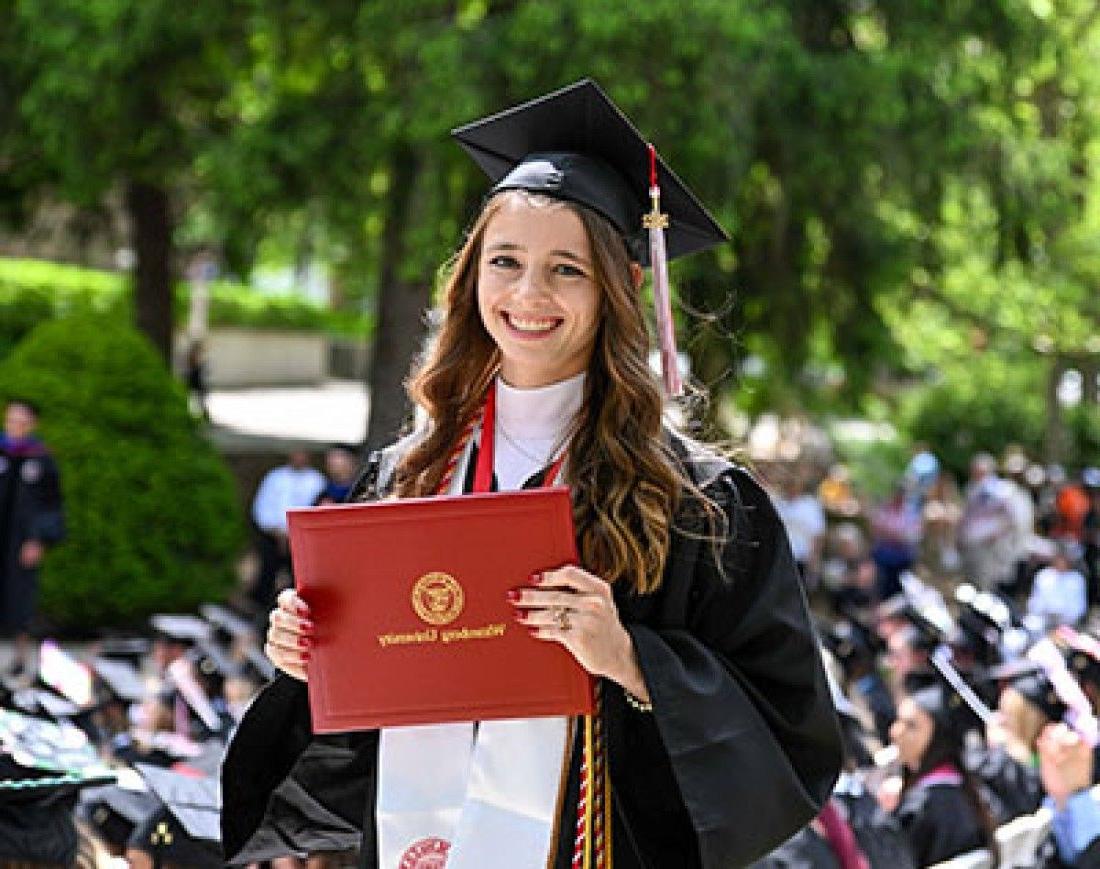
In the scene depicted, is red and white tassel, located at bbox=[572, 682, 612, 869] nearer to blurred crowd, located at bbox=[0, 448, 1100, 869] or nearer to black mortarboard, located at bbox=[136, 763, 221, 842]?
blurred crowd, located at bbox=[0, 448, 1100, 869]

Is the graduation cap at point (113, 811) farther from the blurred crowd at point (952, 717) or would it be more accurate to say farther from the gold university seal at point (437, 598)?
the gold university seal at point (437, 598)

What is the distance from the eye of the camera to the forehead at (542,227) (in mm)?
2691

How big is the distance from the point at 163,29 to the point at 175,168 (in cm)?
244

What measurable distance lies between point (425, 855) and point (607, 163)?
1.04 metres

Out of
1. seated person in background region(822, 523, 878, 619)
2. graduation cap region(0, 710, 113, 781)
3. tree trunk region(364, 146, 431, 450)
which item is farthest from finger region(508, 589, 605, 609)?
tree trunk region(364, 146, 431, 450)

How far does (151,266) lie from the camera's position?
59.9ft

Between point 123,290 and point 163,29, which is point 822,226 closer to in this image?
point 163,29

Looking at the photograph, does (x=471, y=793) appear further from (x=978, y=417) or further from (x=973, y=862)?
(x=978, y=417)

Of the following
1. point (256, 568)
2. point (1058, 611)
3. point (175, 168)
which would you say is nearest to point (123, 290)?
point (175, 168)

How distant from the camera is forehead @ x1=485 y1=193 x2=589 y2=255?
8.83 ft

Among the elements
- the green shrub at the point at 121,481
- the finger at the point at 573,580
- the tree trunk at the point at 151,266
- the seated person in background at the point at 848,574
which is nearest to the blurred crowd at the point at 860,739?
the green shrub at the point at 121,481

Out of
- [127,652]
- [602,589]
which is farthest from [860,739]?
[127,652]

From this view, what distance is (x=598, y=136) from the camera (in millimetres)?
2883

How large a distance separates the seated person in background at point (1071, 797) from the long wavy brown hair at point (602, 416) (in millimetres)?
2644
